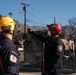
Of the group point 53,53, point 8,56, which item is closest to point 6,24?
point 8,56

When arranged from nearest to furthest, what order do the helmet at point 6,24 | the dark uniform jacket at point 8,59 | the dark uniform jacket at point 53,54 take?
the dark uniform jacket at point 8,59
the helmet at point 6,24
the dark uniform jacket at point 53,54

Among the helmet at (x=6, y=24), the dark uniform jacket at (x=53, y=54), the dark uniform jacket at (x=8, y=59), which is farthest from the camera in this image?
the dark uniform jacket at (x=53, y=54)

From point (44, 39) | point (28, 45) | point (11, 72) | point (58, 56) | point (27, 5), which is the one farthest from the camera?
point (27, 5)

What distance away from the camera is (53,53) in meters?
8.38

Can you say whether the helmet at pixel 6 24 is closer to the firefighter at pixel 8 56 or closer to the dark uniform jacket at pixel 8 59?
the firefighter at pixel 8 56

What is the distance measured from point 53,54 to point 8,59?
9.11 feet

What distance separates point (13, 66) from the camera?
226 inches

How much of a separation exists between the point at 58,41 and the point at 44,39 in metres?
0.60

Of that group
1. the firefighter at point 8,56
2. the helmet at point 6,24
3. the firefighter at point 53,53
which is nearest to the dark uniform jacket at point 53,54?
the firefighter at point 53,53

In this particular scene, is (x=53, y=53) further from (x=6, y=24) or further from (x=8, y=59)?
(x=8, y=59)

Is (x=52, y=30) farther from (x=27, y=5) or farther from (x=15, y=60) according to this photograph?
(x=27, y=5)

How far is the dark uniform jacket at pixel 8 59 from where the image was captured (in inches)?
225

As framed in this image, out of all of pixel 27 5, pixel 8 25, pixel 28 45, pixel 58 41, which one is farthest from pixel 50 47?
pixel 27 5

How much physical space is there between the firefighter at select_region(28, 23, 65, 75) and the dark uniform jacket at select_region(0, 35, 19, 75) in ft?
8.49
